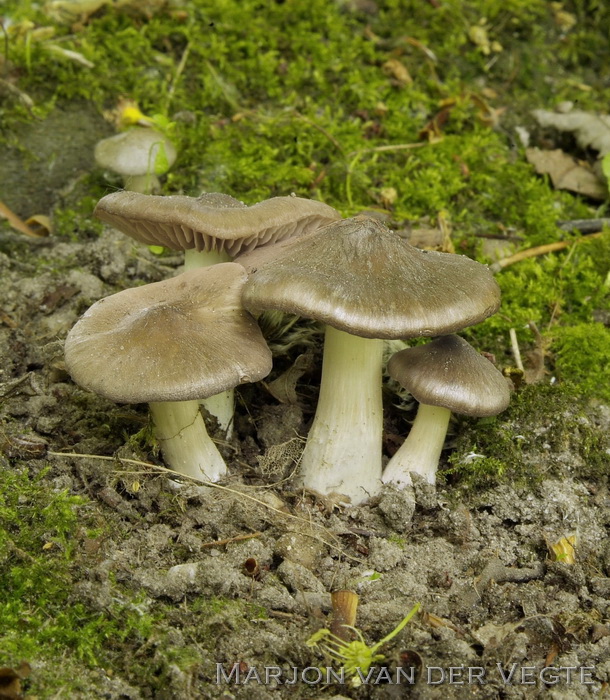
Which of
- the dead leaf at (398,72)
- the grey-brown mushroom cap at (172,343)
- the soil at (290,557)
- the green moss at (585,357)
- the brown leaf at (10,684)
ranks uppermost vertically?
the dead leaf at (398,72)

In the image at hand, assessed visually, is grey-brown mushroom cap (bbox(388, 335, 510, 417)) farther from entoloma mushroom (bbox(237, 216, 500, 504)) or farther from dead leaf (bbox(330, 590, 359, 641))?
dead leaf (bbox(330, 590, 359, 641))

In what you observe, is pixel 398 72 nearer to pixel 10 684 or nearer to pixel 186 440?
pixel 186 440

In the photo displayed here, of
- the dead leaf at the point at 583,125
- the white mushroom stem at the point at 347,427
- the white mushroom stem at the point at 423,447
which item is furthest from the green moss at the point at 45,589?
the dead leaf at the point at 583,125

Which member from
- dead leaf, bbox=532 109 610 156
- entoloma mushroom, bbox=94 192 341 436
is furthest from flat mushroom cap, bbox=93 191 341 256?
dead leaf, bbox=532 109 610 156

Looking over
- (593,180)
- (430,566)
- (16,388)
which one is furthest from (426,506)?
(593,180)

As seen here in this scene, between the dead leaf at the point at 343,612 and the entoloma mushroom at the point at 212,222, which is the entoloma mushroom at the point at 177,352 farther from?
the dead leaf at the point at 343,612
